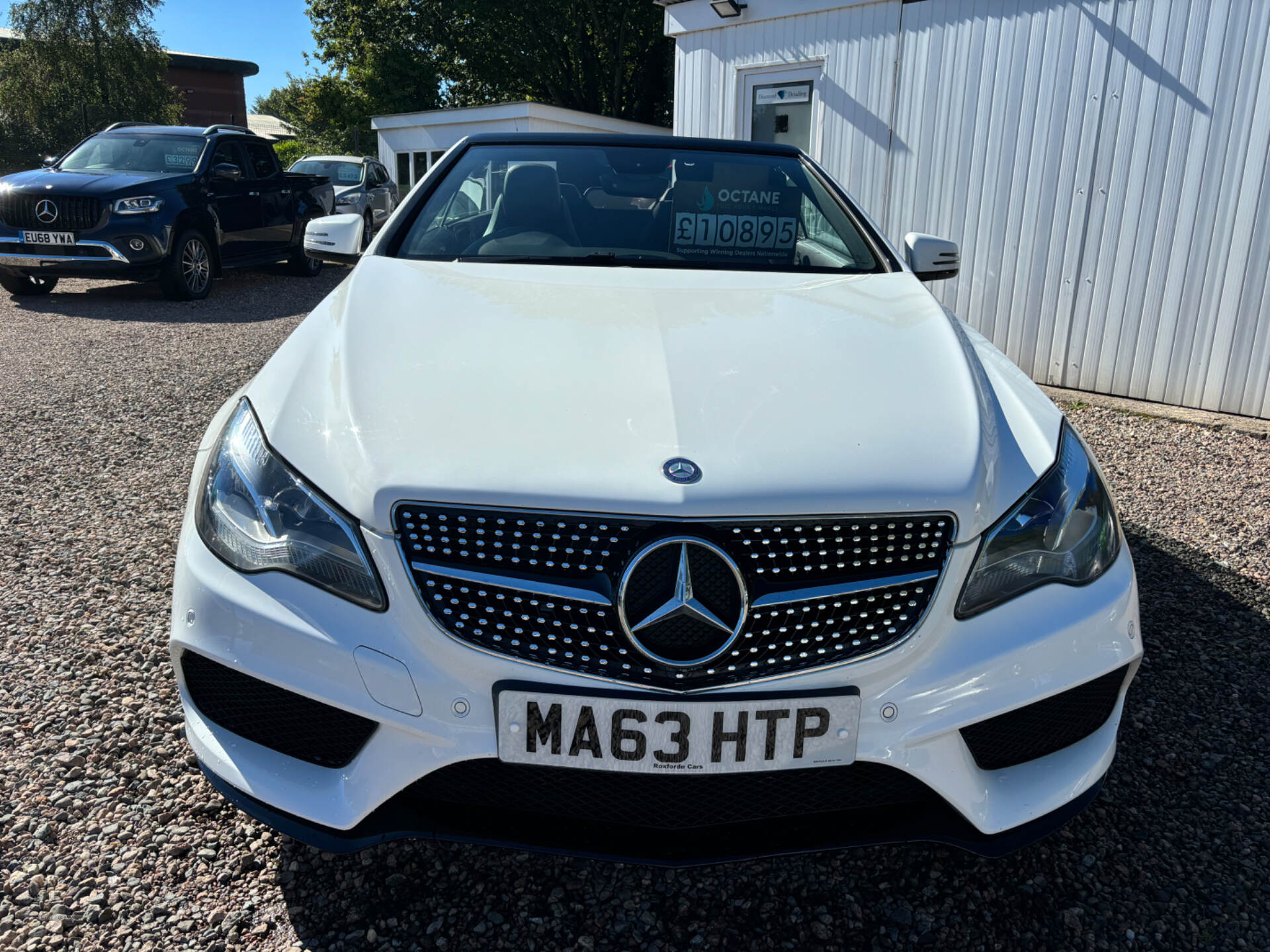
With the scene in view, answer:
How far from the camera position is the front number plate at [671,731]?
4.80 ft

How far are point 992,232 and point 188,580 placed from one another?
252 inches

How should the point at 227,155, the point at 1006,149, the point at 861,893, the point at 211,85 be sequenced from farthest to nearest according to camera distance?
the point at 211,85
the point at 227,155
the point at 1006,149
the point at 861,893

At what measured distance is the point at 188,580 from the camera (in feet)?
5.43

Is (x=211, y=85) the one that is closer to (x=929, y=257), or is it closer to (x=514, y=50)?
(x=514, y=50)

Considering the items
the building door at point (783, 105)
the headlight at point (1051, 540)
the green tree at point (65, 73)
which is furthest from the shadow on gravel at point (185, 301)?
the green tree at point (65, 73)

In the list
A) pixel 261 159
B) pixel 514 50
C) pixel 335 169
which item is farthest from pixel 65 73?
pixel 261 159

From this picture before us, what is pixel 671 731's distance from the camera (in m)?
1.47

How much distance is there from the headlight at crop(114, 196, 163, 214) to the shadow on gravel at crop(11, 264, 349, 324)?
0.96 metres

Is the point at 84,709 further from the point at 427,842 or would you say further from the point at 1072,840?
the point at 1072,840

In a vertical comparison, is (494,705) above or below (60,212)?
below

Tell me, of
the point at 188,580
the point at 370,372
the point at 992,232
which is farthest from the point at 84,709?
the point at 992,232

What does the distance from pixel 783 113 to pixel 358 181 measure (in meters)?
9.44

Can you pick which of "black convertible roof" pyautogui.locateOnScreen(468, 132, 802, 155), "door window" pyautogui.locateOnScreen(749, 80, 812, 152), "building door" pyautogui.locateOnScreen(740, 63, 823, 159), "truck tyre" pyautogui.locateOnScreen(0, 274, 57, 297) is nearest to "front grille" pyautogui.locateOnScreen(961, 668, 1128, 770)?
"black convertible roof" pyautogui.locateOnScreen(468, 132, 802, 155)

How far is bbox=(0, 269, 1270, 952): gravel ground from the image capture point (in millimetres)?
1741
